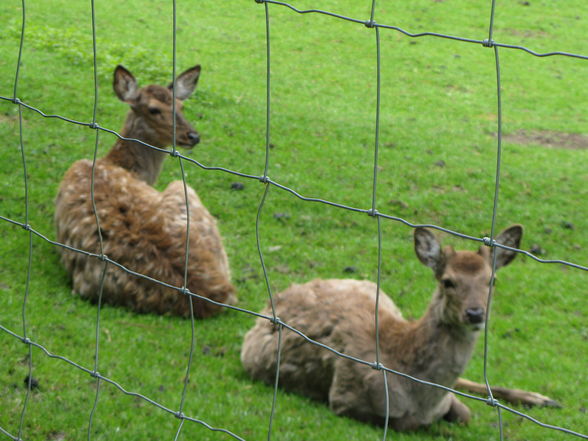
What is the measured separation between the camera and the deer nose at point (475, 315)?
4.70 meters

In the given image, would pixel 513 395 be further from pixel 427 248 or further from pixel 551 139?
pixel 551 139

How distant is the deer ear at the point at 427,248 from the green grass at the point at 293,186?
103 cm

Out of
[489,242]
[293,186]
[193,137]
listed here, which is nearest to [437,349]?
[489,242]

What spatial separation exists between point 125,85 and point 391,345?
3.90m

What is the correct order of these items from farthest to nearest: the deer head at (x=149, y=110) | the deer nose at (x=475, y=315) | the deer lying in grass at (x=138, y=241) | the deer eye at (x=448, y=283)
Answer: the deer head at (x=149, y=110)
the deer lying in grass at (x=138, y=241)
the deer eye at (x=448, y=283)
the deer nose at (x=475, y=315)

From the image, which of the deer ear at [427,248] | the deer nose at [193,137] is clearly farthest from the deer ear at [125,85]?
the deer ear at [427,248]

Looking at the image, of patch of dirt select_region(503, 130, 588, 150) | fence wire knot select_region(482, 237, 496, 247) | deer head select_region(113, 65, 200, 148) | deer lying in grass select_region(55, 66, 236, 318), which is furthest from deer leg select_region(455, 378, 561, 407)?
patch of dirt select_region(503, 130, 588, 150)

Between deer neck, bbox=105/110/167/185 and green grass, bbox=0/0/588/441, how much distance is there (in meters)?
0.90

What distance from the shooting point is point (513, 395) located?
5.66 meters

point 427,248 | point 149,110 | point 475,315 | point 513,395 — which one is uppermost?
point 149,110

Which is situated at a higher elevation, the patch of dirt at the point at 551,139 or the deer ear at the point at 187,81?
the deer ear at the point at 187,81

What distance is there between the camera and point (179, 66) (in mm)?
15930

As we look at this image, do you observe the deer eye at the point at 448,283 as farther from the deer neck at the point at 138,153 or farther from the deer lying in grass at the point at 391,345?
the deer neck at the point at 138,153

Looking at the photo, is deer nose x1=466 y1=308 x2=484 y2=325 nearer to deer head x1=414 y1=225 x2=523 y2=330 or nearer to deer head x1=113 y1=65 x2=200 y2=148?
deer head x1=414 y1=225 x2=523 y2=330
